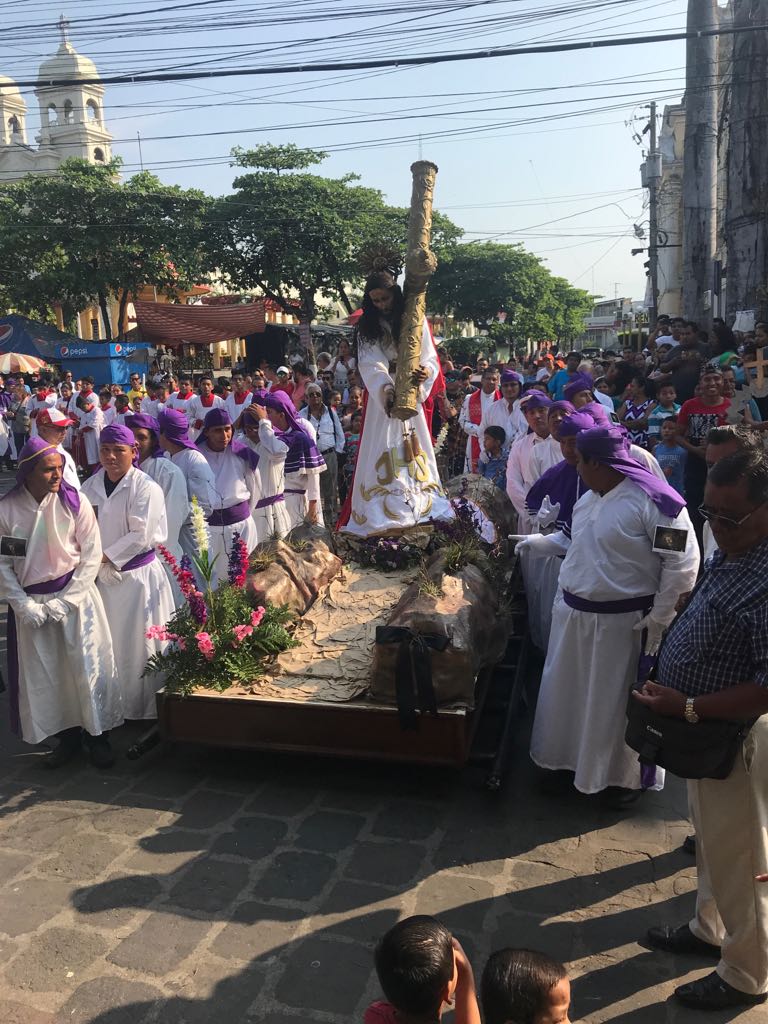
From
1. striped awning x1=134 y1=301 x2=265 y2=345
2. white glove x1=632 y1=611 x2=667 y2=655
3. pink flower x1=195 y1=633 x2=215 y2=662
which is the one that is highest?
striped awning x1=134 y1=301 x2=265 y2=345

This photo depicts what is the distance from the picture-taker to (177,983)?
3.08 meters

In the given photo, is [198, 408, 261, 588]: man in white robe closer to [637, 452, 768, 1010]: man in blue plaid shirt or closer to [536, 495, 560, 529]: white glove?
[536, 495, 560, 529]: white glove

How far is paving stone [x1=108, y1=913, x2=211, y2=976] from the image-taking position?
3.18 meters

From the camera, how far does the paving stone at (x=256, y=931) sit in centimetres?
324

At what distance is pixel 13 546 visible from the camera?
4.59 m

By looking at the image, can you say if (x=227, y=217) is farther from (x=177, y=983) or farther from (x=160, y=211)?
(x=177, y=983)

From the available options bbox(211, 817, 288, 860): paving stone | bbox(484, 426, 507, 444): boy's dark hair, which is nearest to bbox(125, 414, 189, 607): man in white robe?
bbox(211, 817, 288, 860): paving stone

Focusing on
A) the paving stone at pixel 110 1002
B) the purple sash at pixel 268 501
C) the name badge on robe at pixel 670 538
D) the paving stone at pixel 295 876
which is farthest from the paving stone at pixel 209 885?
the purple sash at pixel 268 501

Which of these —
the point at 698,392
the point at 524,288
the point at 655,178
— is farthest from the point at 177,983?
the point at 524,288

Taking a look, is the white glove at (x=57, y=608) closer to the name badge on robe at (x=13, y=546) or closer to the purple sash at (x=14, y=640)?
the purple sash at (x=14, y=640)

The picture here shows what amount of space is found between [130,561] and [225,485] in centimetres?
187

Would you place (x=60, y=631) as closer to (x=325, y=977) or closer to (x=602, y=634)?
(x=325, y=977)

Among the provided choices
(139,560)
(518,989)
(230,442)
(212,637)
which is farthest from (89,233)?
(518,989)

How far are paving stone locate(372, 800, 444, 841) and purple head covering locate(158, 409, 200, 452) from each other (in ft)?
11.1
